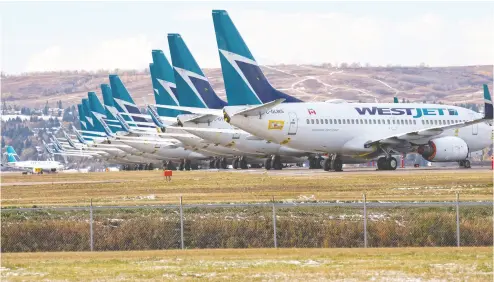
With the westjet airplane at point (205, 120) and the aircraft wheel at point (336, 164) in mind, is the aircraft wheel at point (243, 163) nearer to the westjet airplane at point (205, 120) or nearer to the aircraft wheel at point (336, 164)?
the westjet airplane at point (205, 120)

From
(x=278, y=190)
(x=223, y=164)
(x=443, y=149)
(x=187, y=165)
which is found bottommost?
(x=278, y=190)

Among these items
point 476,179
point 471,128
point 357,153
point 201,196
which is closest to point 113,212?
point 201,196

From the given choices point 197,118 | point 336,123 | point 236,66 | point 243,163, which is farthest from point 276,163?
point 236,66

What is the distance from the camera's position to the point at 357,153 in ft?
250

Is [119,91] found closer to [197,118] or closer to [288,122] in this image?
A: [197,118]

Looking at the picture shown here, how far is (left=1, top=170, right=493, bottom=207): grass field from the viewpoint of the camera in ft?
167

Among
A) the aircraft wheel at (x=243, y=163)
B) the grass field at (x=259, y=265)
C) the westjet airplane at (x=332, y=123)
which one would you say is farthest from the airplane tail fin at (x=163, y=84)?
the grass field at (x=259, y=265)

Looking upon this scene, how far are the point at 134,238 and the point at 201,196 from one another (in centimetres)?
1714

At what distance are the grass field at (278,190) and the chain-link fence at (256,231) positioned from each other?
1014cm

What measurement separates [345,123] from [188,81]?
20.6 m

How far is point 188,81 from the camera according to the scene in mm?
91875

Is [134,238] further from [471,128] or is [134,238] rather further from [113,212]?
[471,128]

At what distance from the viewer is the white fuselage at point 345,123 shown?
7062 cm

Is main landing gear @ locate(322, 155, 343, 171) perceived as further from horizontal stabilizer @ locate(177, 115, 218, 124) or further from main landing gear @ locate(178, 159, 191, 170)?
main landing gear @ locate(178, 159, 191, 170)
